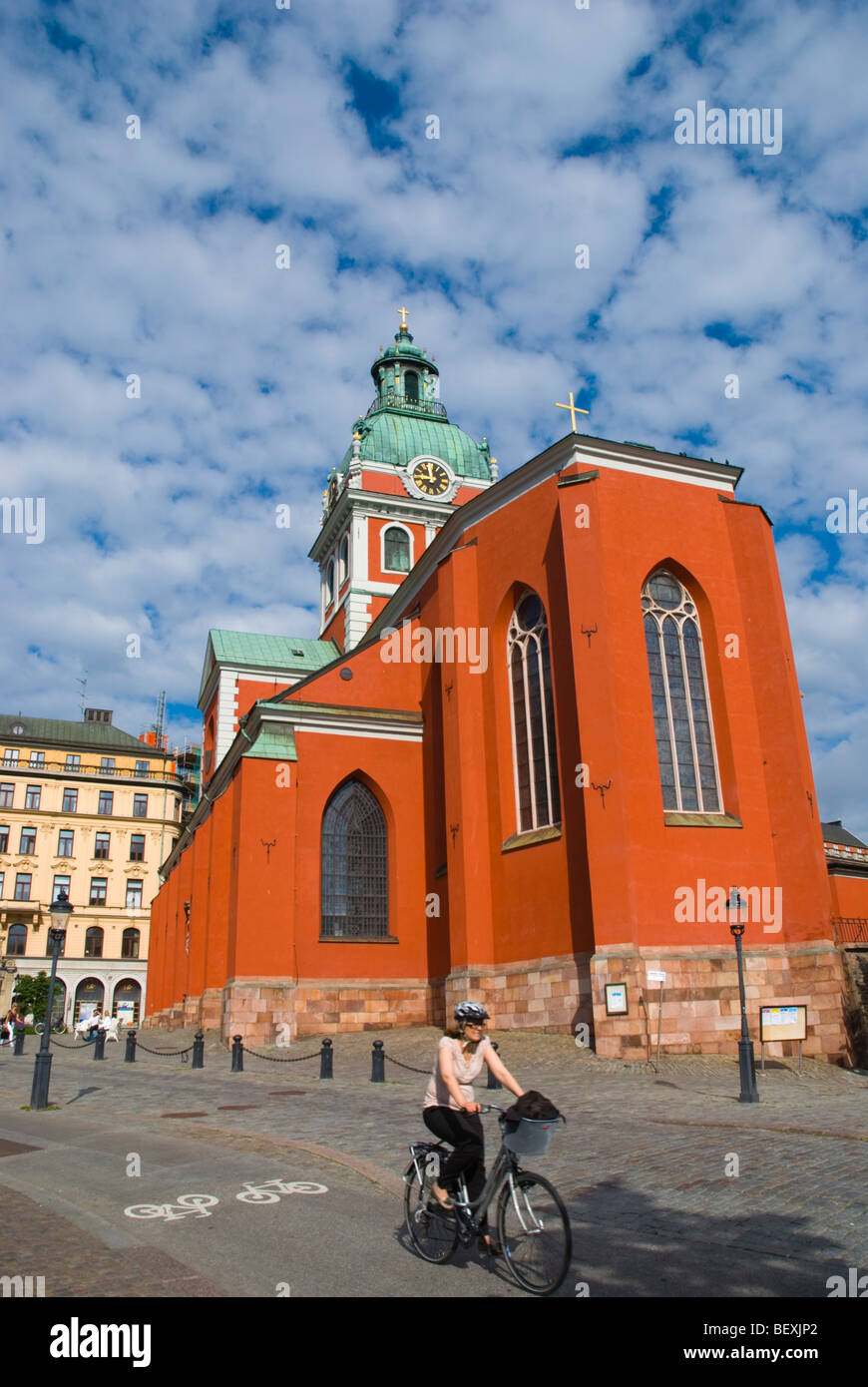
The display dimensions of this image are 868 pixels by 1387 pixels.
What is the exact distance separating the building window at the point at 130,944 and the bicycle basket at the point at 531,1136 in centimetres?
5738

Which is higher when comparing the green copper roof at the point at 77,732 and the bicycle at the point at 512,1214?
the green copper roof at the point at 77,732

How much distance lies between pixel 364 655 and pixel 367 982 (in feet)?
29.0

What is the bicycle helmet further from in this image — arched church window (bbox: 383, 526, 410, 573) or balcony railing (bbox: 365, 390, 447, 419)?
balcony railing (bbox: 365, 390, 447, 419)

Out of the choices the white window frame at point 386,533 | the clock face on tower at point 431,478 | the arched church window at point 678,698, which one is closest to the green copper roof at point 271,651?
the white window frame at point 386,533

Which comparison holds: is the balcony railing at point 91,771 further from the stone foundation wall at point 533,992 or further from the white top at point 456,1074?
the white top at point 456,1074

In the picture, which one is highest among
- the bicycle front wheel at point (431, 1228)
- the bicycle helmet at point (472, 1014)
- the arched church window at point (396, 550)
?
the arched church window at point (396, 550)

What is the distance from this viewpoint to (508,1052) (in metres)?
18.1

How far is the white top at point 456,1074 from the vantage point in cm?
614

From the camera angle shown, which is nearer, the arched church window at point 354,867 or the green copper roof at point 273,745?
the green copper roof at point 273,745

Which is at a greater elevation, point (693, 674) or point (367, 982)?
point (693, 674)

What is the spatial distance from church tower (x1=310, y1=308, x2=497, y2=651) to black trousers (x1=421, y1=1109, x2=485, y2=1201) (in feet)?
104

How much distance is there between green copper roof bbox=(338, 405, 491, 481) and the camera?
132ft
